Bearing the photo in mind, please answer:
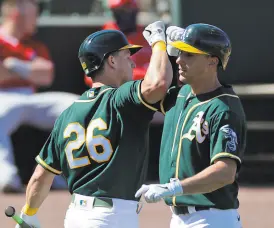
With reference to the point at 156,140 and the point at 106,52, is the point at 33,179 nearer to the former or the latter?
the point at 106,52

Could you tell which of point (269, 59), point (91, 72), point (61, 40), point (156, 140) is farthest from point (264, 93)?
point (91, 72)

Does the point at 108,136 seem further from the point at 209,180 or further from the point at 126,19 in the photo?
the point at 126,19

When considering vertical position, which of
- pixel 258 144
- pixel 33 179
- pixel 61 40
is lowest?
pixel 258 144

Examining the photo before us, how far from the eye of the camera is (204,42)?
13.4ft

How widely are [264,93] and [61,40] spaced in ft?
8.31

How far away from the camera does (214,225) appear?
159 inches

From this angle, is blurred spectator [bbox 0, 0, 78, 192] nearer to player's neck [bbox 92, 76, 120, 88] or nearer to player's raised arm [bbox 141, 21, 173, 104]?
player's neck [bbox 92, 76, 120, 88]

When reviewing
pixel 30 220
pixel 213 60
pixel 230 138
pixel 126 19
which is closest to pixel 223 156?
pixel 230 138

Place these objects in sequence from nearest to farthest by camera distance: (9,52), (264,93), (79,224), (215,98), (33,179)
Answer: (215,98), (79,224), (33,179), (9,52), (264,93)

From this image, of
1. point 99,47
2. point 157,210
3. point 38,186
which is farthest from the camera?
point 157,210

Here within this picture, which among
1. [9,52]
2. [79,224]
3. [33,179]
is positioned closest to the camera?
[79,224]

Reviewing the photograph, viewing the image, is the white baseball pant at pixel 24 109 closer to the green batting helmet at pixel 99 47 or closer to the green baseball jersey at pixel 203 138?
the green batting helmet at pixel 99 47

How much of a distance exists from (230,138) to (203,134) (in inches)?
6.1

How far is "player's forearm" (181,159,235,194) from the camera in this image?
3811 mm
